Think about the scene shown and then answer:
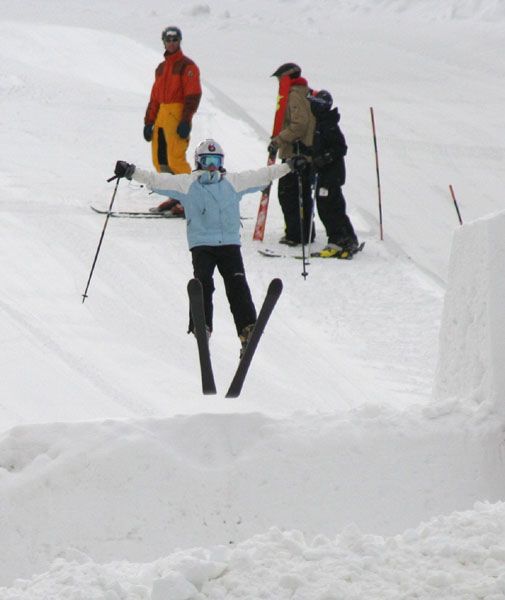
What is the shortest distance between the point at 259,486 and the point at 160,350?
4148mm

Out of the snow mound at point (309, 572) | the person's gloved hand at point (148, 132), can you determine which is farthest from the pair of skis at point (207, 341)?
the person's gloved hand at point (148, 132)

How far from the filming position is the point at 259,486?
6.49 metres

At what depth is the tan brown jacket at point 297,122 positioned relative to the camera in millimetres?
12969

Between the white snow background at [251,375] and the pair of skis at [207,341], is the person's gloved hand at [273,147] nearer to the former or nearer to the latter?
the white snow background at [251,375]

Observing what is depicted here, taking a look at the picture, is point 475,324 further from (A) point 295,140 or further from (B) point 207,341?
(A) point 295,140

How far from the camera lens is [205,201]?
9.49 metres

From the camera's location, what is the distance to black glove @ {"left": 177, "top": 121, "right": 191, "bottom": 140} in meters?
13.7

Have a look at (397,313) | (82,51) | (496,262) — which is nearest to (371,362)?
(397,313)

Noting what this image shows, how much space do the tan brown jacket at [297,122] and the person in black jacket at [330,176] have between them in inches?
2.5

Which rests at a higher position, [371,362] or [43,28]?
[43,28]

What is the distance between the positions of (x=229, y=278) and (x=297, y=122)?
3754 mm

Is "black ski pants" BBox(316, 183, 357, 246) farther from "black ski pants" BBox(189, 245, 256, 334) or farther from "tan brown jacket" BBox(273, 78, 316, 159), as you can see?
"black ski pants" BBox(189, 245, 256, 334)

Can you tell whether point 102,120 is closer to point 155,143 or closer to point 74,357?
point 155,143

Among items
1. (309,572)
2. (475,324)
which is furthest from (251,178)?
(309,572)
